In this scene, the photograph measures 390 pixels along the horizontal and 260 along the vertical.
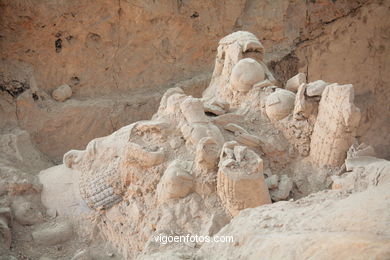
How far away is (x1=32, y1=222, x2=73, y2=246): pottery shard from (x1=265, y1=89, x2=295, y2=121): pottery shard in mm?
2324

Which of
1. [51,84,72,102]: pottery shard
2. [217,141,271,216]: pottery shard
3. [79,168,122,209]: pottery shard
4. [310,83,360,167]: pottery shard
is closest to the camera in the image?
[217,141,271,216]: pottery shard

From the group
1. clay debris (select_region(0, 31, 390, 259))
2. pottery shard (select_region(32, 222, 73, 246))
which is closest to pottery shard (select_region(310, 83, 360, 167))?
clay debris (select_region(0, 31, 390, 259))

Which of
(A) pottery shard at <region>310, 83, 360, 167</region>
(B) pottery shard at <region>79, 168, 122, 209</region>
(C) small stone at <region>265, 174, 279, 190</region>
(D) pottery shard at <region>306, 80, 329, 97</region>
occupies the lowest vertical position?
(B) pottery shard at <region>79, 168, 122, 209</region>

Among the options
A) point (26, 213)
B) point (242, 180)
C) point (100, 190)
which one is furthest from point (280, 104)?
point (26, 213)

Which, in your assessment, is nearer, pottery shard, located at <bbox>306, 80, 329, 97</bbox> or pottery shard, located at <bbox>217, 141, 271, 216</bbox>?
pottery shard, located at <bbox>217, 141, 271, 216</bbox>

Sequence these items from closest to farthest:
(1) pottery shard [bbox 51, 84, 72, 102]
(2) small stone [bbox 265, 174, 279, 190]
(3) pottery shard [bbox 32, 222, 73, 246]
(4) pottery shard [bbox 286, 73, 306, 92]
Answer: (2) small stone [bbox 265, 174, 279, 190]
(3) pottery shard [bbox 32, 222, 73, 246]
(4) pottery shard [bbox 286, 73, 306, 92]
(1) pottery shard [bbox 51, 84, 72, 102]

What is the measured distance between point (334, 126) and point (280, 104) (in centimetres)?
69

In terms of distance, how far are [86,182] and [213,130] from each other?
144 cm

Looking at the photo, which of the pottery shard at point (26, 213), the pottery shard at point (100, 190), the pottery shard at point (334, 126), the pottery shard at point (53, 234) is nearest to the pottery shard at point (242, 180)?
the pottery shard at point (334, 126)

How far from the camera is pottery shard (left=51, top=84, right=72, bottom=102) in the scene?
806 centimetres

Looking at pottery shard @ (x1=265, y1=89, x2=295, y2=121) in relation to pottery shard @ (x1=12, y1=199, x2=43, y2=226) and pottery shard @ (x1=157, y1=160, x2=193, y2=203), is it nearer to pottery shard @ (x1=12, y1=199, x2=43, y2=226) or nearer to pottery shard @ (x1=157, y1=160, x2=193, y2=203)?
pottery shard @ (x1=157, y1=160, x2=193, y2=203)

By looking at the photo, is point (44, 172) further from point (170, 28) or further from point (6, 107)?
point (170, 28)

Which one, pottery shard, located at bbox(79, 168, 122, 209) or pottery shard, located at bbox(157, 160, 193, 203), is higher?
pottery shard, located at bbox(157, 160, 193, 203)

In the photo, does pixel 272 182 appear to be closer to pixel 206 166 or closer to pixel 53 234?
pixel 206 166
